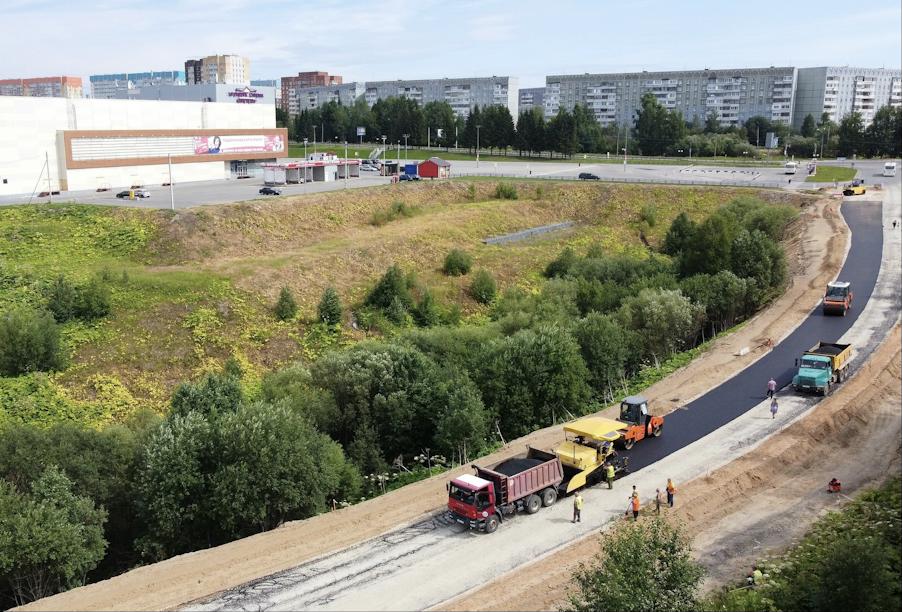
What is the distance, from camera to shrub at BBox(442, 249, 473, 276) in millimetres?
59719

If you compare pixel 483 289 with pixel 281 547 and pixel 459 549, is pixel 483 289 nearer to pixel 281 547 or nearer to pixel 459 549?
pixel 459 549

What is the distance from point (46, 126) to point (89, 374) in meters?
40.8

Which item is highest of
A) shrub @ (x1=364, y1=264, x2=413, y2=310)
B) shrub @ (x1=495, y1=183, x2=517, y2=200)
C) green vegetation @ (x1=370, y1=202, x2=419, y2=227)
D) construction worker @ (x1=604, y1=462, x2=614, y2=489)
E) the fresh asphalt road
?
shrub @ (x1=495, y1=183, x2=517, y2=200)

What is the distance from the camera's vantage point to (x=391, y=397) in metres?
31.2

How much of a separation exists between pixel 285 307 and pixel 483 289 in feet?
50.3

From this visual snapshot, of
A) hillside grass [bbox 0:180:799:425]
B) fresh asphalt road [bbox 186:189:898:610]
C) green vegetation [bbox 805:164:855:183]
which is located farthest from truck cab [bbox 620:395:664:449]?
green vegetation [bbox 805:164:855:183]

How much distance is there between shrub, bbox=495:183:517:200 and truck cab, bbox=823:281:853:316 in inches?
1693

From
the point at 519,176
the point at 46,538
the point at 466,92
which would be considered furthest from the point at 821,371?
the point at 466,92

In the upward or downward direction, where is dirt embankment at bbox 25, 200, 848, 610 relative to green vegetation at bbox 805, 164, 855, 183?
downward

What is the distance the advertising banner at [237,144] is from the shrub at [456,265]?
41930 millimetres

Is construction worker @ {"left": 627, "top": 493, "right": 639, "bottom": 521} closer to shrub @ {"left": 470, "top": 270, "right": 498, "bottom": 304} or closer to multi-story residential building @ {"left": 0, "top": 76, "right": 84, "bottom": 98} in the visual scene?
shrub @ {"left": 470, "top": 270, "right": 498, "bottom": 304}

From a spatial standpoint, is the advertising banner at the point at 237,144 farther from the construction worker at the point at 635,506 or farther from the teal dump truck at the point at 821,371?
the construction worker at the point at 635,506

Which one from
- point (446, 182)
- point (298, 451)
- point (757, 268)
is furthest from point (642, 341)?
point (446, 182)

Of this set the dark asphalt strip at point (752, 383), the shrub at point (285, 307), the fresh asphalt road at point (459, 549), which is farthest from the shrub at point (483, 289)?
the fresh asphalt road at point (459, 549)
